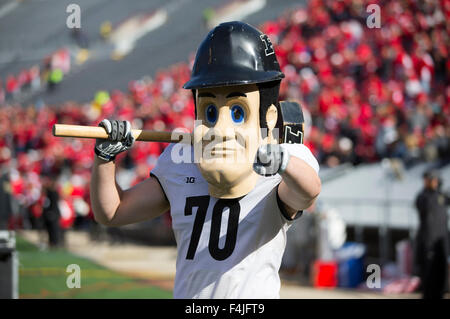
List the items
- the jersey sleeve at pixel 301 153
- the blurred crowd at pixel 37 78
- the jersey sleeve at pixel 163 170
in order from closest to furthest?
1. the jersey sleeve at pixel 301 153
2. the jersey sleeve at pixel 163 170
3. the blurred crowd at pixel 37 78

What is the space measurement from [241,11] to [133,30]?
6022 mm

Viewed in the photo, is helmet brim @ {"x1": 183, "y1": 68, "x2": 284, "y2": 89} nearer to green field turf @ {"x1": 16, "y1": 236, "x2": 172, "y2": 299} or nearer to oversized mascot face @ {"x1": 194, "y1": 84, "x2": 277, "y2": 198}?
oversized mascot face @ {"x1": 194, "y1": 84, "x2": 277, "y2": 198}

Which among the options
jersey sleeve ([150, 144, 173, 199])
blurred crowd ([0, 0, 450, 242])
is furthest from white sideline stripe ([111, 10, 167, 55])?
jersey sleeve ([150, 144, 173, 199])

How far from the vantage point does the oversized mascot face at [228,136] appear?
7.79 ft

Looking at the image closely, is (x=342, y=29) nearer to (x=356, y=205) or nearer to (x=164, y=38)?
(x=356, y=205)

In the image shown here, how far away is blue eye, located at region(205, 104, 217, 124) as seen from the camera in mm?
2469

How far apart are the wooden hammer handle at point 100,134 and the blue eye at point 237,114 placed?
0.21 metres

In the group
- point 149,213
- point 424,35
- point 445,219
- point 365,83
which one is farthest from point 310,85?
point 149,213

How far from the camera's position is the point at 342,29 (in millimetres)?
15367

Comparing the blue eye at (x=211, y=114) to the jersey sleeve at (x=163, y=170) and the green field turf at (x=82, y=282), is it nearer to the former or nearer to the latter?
the jersey sleeve at (x=163, y=170)

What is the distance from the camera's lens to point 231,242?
251cm

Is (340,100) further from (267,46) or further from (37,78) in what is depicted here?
(37,78)

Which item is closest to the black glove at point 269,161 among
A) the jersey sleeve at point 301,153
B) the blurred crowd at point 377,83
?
the jersey sleeve at point 301,153

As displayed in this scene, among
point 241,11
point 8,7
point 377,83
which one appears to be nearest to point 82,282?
point 377,83
